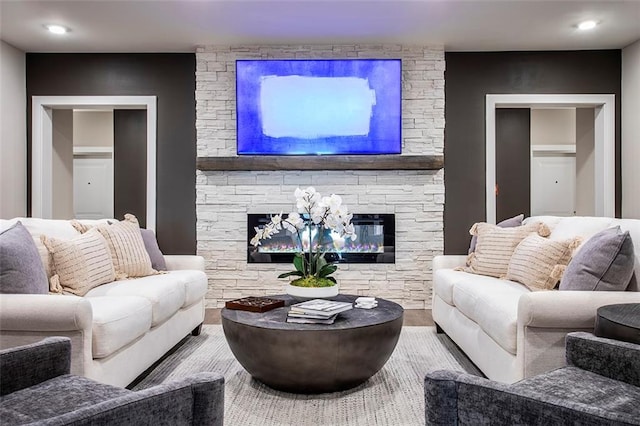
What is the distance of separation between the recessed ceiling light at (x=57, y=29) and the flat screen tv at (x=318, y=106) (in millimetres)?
1540

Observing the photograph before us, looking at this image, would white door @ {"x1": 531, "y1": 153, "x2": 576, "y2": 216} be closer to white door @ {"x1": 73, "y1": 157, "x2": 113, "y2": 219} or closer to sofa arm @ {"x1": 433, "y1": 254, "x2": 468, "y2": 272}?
sofa arm @ {"x1": 433, "y1": 254, "x2": 468, "y2": 272}

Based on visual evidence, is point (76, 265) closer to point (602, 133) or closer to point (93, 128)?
point (602, 133)

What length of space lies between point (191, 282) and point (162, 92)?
2.45 meters

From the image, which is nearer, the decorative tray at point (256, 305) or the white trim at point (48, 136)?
the decorative tray at point (256, 305)

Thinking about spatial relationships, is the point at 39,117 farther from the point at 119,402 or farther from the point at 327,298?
the point at 119,402

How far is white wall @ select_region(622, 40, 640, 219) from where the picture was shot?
4.82 meters

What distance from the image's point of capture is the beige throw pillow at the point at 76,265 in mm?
2912

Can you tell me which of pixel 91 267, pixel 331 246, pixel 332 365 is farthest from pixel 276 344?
pixel 331 246

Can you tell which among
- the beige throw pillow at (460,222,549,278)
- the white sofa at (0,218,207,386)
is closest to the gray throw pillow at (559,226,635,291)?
the beige throw pillow at (460,222,549,278)

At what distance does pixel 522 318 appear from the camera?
7.42 feet

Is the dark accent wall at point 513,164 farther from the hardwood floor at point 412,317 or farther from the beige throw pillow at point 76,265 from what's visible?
the beige throw pillow at point 76,265

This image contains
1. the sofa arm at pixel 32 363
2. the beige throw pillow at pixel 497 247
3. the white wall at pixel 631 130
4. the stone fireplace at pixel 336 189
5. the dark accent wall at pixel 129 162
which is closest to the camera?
the sofa arm at pixel 32 363

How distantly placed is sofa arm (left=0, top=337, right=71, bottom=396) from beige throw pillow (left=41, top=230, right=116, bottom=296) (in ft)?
4.16

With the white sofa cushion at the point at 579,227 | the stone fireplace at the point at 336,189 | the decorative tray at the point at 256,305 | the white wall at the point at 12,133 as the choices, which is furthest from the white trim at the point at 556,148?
the white wall at the point at 12,133
